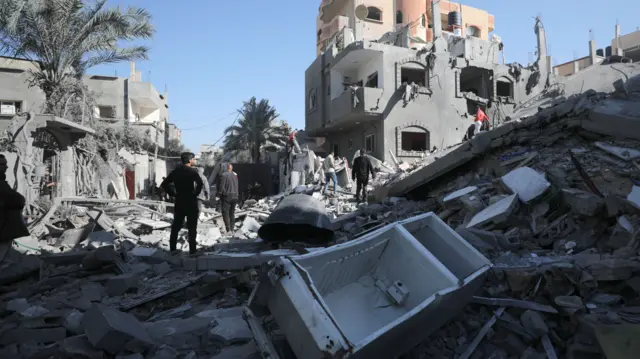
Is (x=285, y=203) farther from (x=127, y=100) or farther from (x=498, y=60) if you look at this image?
(x=127, y=100)

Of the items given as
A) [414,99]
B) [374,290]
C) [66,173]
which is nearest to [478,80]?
[414,99]

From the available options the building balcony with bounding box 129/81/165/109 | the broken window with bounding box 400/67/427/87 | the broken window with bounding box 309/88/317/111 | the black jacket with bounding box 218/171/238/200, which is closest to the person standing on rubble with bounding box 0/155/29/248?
the black jacket with bounding box 218/171/238/200

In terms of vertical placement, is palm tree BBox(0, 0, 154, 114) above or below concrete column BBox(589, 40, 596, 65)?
below

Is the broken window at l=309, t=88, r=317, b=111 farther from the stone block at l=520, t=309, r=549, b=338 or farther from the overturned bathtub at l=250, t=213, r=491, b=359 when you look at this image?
the stone block at l=520, t=309, r=549, b=338

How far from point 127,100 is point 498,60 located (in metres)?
22.9

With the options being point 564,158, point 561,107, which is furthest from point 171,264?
point 561,107

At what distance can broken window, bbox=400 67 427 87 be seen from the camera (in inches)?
829

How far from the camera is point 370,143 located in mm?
20766

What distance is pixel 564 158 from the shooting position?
751 centimetres

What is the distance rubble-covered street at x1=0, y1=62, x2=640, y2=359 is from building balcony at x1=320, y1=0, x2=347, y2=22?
25067 mm

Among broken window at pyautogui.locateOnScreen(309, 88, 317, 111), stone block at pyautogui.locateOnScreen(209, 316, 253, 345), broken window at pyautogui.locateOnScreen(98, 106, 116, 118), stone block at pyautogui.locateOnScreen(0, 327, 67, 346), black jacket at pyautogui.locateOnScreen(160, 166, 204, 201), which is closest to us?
stone block at pyautogui.locateOnScreen(0, 327, 67, 346)

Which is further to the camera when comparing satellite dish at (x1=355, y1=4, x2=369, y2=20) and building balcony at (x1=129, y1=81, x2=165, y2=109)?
satellite dish at (x1=355, y1=4, x2=369, y2=20)

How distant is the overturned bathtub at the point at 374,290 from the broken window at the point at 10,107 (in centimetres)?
2409

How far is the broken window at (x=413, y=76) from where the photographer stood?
21.1m
